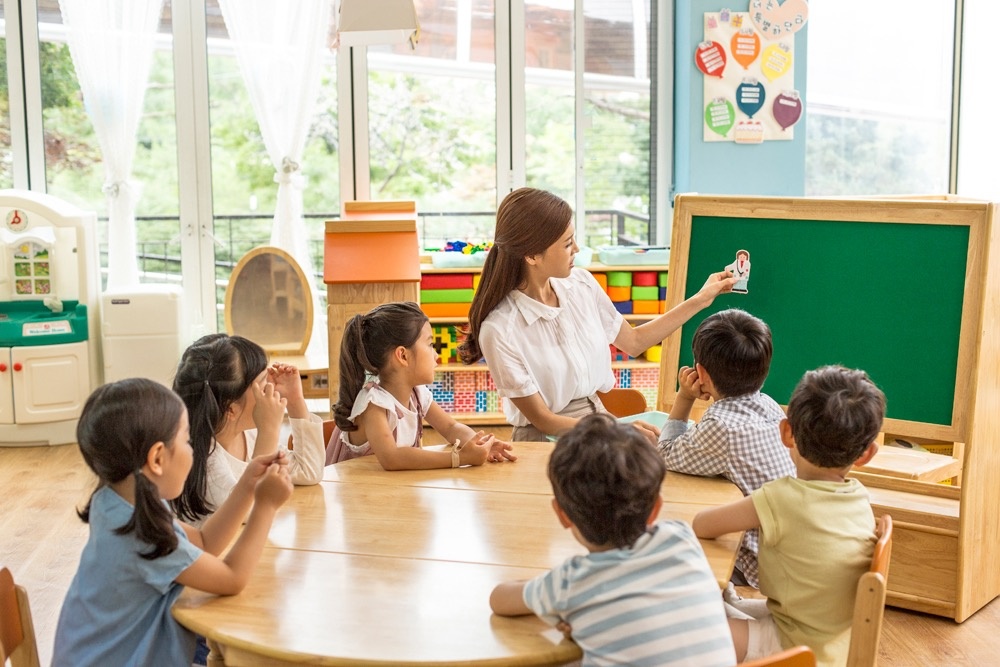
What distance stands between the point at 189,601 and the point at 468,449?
0.85m

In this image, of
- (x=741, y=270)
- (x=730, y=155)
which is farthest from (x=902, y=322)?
(x=730, y=155)

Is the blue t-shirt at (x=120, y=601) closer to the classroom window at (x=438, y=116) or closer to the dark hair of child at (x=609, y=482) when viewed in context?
the dark hair of child at (x=609, y=482)

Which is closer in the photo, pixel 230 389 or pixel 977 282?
pixel 230 389

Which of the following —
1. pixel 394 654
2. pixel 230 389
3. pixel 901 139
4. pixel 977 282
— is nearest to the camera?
pixel 394 654

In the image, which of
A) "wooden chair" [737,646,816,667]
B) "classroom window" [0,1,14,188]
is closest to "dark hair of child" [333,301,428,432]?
"wooden chair" [737,646,816,667]

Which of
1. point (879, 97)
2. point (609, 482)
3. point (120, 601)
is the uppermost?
point (879, 97)

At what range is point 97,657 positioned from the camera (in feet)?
5.64

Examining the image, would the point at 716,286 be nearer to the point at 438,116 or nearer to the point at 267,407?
the point at 267,407

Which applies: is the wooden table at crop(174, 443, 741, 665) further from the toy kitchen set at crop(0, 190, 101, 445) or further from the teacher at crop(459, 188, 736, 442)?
the toy kitchen set at crop(0, 190, 101, 445)

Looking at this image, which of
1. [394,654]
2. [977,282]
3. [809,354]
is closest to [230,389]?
[394,654]

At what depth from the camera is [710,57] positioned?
564 centimetres

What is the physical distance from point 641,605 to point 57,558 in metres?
2.71

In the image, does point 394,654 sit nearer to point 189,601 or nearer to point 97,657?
point 189,601

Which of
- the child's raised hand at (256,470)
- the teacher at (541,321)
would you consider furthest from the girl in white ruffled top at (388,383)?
the child's raised hand at (256,470)
